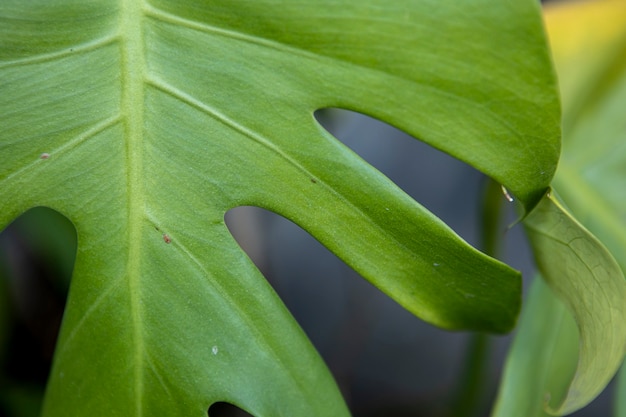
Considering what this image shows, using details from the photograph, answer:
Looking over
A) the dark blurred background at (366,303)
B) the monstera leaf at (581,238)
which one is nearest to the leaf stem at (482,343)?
the monstera leaf at (581,238)

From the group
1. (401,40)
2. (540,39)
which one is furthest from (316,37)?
(540,39)

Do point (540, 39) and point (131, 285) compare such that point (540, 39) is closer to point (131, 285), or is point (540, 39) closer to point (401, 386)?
point (131, 285)

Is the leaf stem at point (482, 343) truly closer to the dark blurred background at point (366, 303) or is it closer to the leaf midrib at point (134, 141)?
the dark blurred background at point (366, 303)

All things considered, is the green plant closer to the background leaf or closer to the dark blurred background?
the background leaf

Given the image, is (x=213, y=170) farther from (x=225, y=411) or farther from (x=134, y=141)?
(x=225, y=411)

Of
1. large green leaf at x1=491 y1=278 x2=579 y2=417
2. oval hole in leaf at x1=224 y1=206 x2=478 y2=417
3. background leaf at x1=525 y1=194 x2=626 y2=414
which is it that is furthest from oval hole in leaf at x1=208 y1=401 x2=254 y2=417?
background leaf at x1=525 y1=194 x2=626 y2=414
